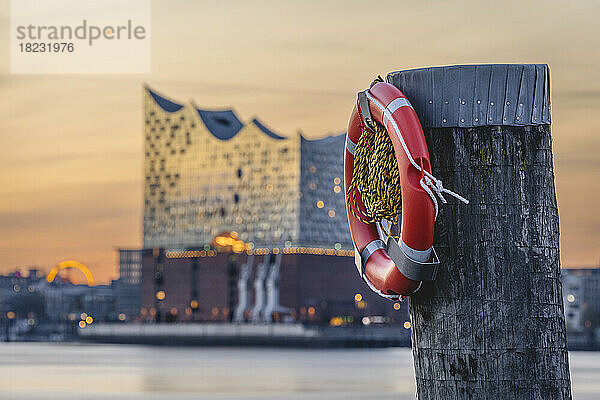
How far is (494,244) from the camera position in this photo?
5.21m

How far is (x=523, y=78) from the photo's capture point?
530cm

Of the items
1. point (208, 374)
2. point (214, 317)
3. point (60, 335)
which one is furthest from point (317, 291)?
point (60, 335)

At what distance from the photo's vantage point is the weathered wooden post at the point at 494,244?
16.9ft

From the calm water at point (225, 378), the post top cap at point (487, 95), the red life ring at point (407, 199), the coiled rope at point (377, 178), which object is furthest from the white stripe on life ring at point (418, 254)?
the calm water at point (225, 378)

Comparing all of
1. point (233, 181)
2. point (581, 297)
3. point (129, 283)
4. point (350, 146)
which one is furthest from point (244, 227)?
point (350, 146)

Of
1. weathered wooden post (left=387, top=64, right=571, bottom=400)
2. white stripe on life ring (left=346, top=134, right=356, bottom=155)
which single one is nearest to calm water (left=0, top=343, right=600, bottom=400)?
white stripe on life ring (left=346, top=134, right=356, bottom=155)

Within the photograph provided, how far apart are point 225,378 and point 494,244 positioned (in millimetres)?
55718

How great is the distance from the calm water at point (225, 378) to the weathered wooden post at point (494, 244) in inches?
1598

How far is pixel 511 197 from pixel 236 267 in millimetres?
103909

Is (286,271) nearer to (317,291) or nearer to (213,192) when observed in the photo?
(317,291)

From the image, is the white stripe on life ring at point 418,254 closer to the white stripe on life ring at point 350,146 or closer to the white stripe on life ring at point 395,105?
the white stripe on life ring at point 395,105

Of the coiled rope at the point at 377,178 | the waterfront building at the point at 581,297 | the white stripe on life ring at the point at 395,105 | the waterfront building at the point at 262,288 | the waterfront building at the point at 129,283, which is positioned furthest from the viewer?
the waterfront building at the point at 129,283

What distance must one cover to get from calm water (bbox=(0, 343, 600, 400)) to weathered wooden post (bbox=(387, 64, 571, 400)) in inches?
Answer: 1598

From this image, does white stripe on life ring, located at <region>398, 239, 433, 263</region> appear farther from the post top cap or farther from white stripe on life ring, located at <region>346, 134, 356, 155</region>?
white stripe on life ring, located at <region>346, 134, 356, 155</region>
